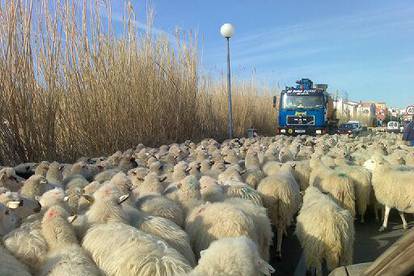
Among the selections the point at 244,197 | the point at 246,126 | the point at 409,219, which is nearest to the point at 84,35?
the point at 244,197

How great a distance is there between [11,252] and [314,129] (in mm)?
21163

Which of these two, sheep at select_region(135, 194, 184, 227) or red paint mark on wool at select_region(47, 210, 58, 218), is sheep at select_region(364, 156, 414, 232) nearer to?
sheep at select_region(135, 194, 184, 227)

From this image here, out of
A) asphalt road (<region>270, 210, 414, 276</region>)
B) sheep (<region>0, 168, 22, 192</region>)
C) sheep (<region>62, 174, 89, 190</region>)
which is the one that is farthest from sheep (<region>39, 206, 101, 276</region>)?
asphalt road (<region>270, 210, 414, 276</region>)

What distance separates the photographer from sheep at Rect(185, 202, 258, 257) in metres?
3.97

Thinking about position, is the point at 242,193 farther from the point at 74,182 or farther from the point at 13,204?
the point at 13,204

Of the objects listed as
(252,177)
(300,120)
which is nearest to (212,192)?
(252,177)

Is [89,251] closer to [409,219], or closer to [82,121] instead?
[409,219]

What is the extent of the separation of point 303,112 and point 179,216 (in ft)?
64.1

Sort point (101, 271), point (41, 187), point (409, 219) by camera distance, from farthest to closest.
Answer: point (409, 219)
point (41, 187)
point (101, 271)

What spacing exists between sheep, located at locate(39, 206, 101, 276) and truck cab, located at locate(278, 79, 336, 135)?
20.4 metres

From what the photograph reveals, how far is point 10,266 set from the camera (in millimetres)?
2869

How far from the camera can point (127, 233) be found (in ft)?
10.7

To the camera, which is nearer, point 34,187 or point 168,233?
point 168,233

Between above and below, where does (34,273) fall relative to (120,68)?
below
